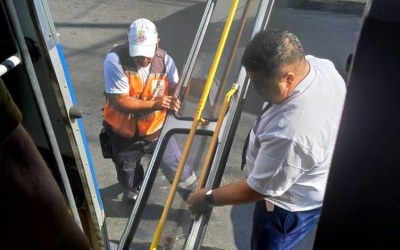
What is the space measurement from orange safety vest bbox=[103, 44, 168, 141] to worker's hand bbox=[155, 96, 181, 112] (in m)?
0.10

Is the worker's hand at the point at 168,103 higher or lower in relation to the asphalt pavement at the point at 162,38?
higher

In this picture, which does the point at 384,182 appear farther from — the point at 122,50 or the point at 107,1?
the point at 107,1

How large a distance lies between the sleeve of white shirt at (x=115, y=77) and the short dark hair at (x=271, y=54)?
60.6 inches

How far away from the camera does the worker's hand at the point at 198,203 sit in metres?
3.05

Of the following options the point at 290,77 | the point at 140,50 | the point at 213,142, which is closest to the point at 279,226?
the point at 213,142

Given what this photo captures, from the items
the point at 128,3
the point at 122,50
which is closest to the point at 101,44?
the point at 128,3

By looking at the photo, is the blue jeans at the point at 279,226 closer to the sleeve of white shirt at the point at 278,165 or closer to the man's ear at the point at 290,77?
the sleeve of white shirt at the point at 278,165

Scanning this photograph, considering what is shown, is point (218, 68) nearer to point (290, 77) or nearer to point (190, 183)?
point (190, 183)

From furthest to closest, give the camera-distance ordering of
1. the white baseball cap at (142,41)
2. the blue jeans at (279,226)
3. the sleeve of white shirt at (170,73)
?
the sleeve of white shirt at (170,73), the white baseball cap at (142,41), the blue jeans at (279,226)

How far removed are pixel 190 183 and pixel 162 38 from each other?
494 cm

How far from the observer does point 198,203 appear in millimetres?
3066

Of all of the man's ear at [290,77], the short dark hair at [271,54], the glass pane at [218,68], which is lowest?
the glass pane at [218,68]

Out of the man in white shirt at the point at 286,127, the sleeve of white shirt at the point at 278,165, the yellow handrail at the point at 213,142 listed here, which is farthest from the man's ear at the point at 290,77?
the yellow handrail at the point at 213,142

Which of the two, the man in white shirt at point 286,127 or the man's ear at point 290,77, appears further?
the man's ear at point 290,77
